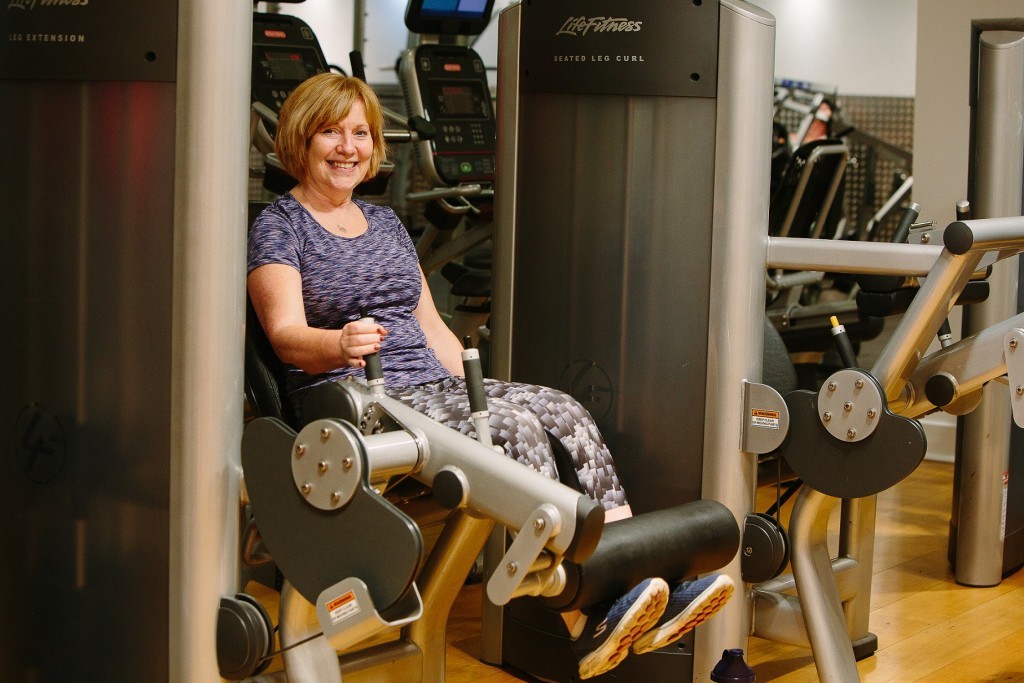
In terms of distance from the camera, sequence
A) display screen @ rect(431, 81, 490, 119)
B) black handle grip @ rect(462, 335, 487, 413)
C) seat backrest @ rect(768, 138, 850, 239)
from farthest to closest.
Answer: seat backrest @ rect(768, 138, 850, 239)
display screen @ rect(431, 81, 490, 119)
black handle grip @ rect(462, 335, 487, 413)

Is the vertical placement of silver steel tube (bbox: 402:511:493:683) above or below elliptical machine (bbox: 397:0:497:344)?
below

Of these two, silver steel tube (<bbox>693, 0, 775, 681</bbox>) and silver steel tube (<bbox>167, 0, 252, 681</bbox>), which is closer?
silver steel tube (<bbox>167, 0, 252, 681</bbox>)

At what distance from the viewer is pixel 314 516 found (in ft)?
5.97

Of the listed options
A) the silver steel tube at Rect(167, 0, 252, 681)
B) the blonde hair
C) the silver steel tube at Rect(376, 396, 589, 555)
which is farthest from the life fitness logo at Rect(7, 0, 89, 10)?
the silver steel tube at Rect(376, 396, 589, 555)

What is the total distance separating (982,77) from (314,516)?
7.82 ft

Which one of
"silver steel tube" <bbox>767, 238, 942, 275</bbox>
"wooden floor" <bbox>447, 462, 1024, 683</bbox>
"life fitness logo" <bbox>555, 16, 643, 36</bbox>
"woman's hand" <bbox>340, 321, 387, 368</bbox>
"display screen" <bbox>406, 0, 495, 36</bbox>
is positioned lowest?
"wooden floor" <bbox>447, 462, 1024, 683</bbox>

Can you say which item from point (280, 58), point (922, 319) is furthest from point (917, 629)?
point (280, 58)

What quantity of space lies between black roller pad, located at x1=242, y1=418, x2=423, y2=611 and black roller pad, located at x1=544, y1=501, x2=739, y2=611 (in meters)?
0.25

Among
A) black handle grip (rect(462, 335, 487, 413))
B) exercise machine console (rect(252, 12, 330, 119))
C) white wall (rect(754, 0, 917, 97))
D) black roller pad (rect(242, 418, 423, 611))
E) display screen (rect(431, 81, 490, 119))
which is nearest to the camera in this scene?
black roller pad (rect(242, 418, 423, 611))

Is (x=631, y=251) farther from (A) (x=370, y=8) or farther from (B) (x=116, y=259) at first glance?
(A) (x=370, y=8)

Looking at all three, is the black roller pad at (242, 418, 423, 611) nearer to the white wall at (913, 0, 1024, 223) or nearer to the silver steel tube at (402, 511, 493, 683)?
the silver steel tube at (402, 511, 493, 683)

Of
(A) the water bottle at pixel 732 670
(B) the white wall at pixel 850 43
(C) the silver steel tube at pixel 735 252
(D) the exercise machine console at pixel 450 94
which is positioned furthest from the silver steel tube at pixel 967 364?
(B) the white wall at pixel 850 43

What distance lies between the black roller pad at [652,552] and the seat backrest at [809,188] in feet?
12.3

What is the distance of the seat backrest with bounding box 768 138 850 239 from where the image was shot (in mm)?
5523
